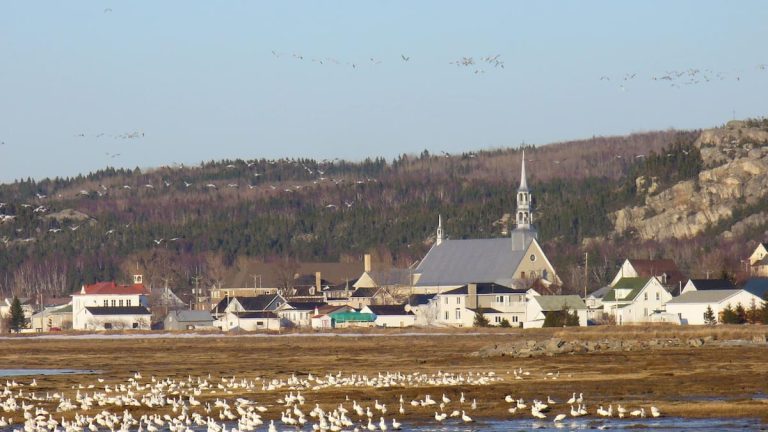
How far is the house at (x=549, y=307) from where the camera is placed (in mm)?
110125

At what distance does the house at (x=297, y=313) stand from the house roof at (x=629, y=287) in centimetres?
2979

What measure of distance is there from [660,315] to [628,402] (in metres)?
71.2

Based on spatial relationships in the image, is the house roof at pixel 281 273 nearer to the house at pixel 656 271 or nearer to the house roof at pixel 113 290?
the house roof at pixel 113 290

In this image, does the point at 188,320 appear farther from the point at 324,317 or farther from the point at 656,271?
the point at 656,271

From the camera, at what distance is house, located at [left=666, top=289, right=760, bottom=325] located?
10481 centimetres

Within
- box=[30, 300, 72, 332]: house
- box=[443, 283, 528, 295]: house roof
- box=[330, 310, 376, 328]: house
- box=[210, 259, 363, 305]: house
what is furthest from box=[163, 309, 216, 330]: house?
box=[210, 259, 363, 305]: house

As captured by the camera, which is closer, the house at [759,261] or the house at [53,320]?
the house at [759,261]

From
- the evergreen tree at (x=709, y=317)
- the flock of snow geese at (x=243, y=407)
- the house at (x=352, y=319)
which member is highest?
the house at (x=352, y=319)

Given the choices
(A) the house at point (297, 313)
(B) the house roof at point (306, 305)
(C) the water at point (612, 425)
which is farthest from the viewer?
(B) the house roof at point (306, 305)

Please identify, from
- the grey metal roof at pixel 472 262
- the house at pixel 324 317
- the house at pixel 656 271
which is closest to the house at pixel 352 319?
the house at pixel 324 317

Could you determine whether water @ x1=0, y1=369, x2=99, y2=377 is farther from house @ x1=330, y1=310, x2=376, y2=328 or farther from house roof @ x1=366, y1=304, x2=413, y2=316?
house roof @ x1=366, y1=304, x2=413, y2=316

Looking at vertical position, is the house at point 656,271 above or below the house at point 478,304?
above

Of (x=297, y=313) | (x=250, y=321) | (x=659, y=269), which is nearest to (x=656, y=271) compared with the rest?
(x=659, y=269)

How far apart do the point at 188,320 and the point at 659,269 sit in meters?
43.8
